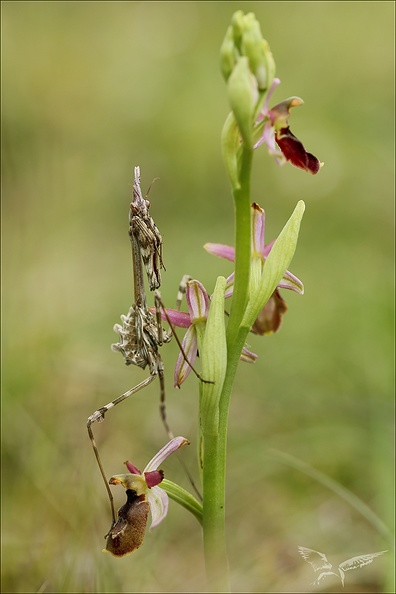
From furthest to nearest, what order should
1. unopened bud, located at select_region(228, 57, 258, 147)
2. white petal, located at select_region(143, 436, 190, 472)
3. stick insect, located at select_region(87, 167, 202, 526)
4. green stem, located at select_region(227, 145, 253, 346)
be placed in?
stick insect, located at select_region(87, 167, 202, 526) < white petal, located at select_region(143, 436, 190, 472) < green stem, located at select_region(227, 145, 253, 346) < unopened bud, located at select_region(228, 57, 258, 147)

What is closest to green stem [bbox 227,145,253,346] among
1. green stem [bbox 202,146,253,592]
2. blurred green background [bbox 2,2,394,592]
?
green stem [bbox 202,146,253,592]

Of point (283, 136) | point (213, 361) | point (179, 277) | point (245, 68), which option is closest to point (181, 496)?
point (213, 361)

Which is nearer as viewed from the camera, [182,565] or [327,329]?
[182,565]

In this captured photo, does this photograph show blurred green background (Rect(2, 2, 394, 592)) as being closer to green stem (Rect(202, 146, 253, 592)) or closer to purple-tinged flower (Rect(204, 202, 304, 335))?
green stem (Rect(202, 146, 253, 592))

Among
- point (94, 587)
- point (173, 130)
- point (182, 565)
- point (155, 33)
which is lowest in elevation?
point (182, 565)

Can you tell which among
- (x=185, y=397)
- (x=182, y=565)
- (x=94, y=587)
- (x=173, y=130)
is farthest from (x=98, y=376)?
(x=173, y=130)

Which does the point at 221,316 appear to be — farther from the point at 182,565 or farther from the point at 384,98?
the point at 384,98

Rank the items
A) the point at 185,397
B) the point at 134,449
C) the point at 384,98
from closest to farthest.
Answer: the point at 134,449, the point at 185,397, the point at 384,98

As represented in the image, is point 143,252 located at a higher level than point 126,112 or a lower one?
lower
